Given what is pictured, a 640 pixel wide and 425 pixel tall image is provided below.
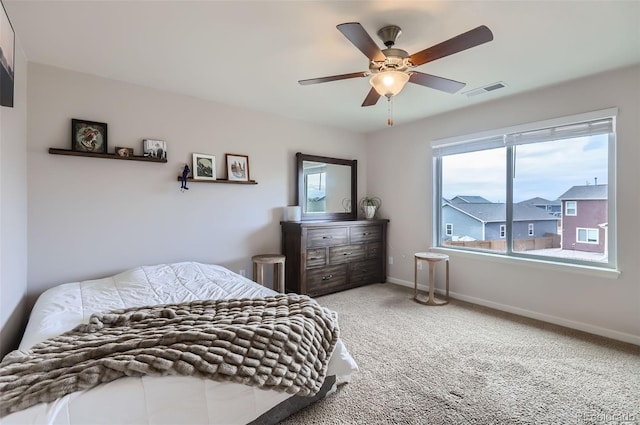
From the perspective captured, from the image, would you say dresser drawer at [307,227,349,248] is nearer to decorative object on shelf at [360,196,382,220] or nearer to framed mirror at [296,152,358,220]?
framed mirror at [296,152,358,220]

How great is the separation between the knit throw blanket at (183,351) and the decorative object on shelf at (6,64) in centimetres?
131

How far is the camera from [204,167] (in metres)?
3.31

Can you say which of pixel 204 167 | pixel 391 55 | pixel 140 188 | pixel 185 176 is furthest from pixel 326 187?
pixel 391 55

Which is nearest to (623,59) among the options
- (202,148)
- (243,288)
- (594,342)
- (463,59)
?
(463,59)

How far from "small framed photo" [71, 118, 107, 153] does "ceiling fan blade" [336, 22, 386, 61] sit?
2.44 meters

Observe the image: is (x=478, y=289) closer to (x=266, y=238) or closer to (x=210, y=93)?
(x=266, y=238)

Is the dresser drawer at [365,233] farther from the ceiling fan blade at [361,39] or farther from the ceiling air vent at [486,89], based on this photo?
the ceiling fan blade at [361,39]

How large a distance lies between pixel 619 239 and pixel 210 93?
13.7 feet

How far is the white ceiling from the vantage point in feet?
5.84

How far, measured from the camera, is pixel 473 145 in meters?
3.66

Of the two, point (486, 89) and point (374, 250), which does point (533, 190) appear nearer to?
point (486, 89)

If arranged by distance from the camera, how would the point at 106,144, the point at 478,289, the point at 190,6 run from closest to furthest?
the point at 190,6 → the point at 106,144 → the point at 478,289

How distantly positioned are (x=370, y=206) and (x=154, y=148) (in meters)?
3.06

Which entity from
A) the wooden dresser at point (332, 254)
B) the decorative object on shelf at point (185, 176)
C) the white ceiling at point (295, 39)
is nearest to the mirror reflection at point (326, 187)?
the wooden dresser at point (332, 254)
